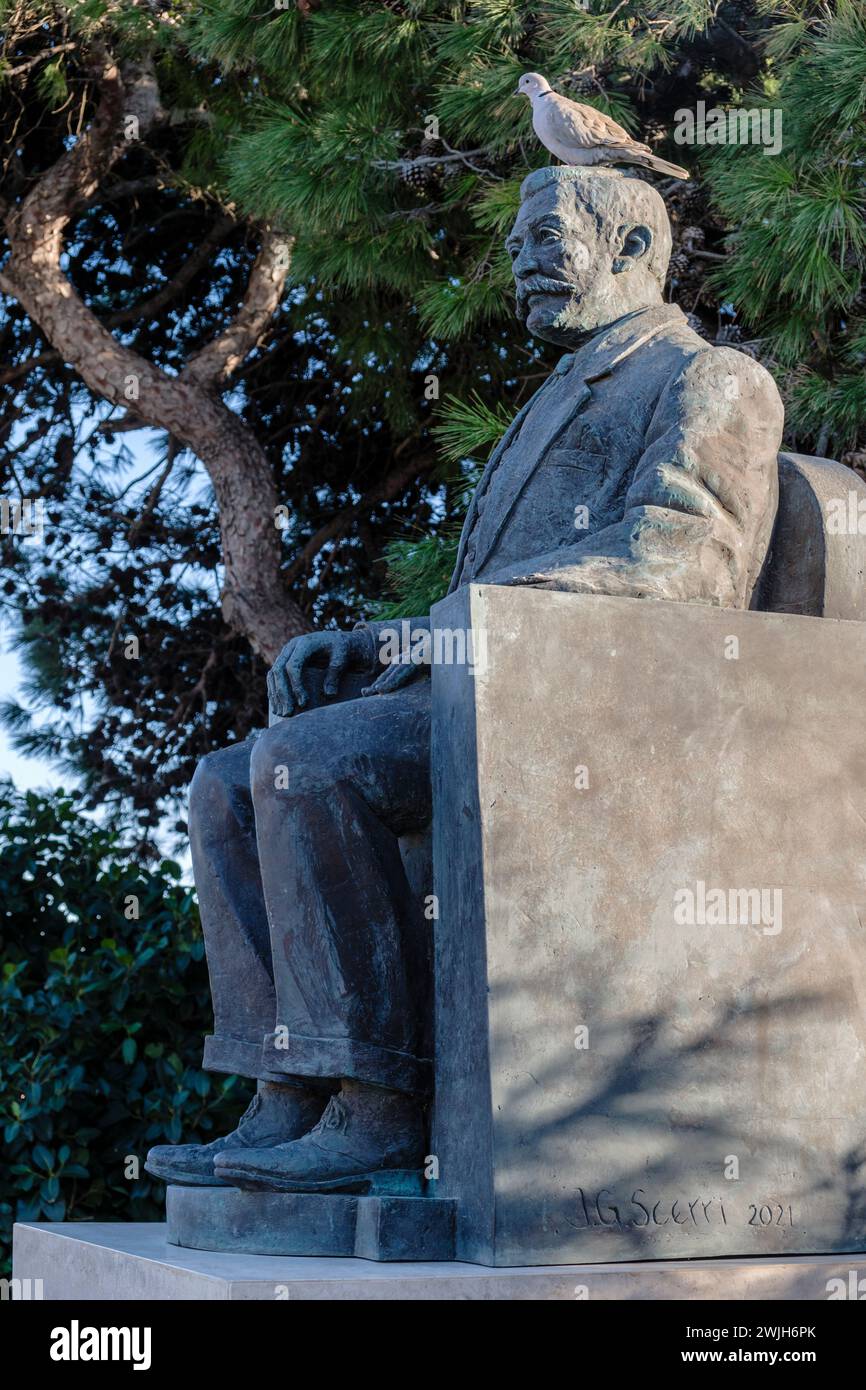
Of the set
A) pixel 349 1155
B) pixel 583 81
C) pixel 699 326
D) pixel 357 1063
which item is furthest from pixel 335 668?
pixel 583 81

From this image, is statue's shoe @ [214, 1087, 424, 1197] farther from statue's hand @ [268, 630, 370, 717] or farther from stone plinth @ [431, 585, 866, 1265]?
statue's hand @ [268, 630, 370, 717]

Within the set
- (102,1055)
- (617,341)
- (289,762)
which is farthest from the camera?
(102,1055)

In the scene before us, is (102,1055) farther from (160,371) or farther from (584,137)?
(584,137)

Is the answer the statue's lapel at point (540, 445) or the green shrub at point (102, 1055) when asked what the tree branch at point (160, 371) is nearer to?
the green shrub at point (102, 1055)

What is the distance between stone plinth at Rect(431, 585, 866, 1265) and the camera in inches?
108

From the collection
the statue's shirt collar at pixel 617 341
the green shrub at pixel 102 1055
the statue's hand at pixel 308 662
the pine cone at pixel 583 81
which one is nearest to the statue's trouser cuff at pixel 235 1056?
the statue's hand at pixel 308 662

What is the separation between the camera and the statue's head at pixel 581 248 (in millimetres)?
3445

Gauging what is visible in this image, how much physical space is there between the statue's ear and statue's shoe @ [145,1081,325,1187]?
164cm

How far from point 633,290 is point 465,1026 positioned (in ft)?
4.92

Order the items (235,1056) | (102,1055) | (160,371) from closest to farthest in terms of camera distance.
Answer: (235,1056)
(102,1055)
(160,371)

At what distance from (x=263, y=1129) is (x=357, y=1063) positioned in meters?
0.29

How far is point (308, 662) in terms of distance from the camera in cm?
336

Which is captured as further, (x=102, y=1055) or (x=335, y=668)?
(x=102, y=1055)

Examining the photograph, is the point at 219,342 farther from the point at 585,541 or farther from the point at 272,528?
the point at 585,541
